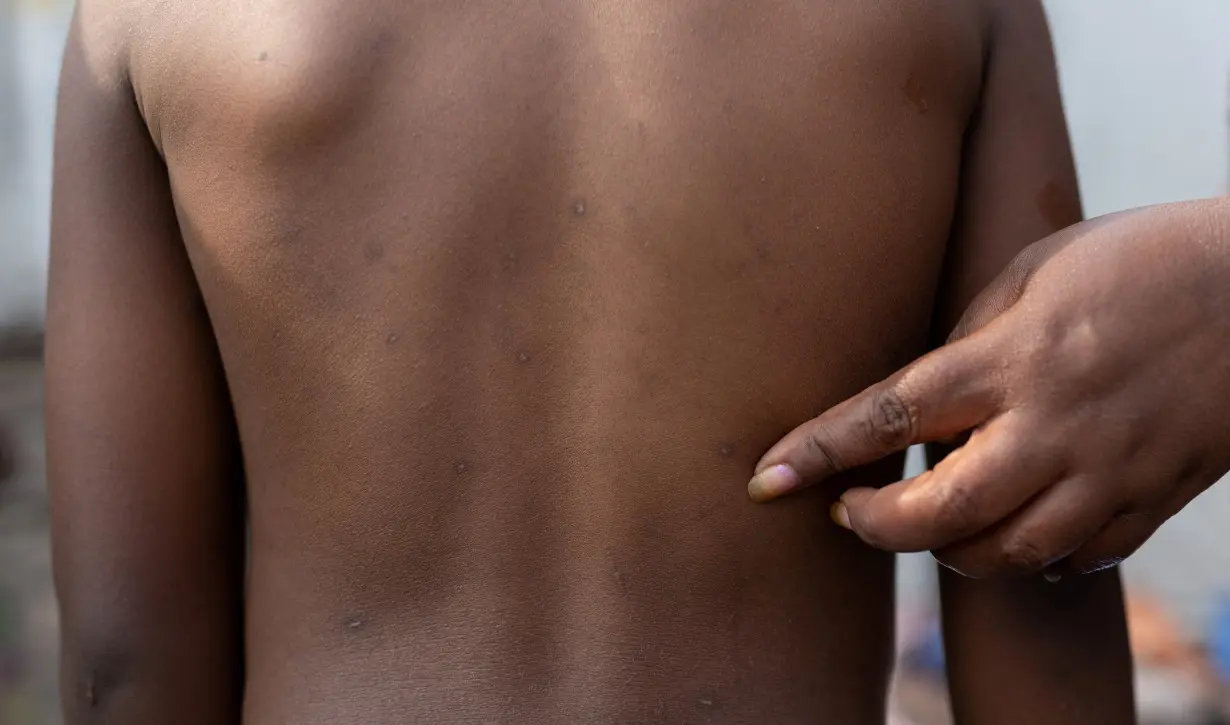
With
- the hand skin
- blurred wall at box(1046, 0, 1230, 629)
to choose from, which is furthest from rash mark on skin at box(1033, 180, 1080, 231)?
blurred wall at box(1046, 0, 1230, 629)

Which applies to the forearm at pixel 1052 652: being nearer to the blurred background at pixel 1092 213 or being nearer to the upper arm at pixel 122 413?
the upper arm at pixel 122 413

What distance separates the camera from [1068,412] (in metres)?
0.86

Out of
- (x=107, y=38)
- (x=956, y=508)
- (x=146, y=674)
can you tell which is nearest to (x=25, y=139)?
(x=107, y=38)

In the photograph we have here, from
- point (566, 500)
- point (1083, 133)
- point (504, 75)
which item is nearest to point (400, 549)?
point (566, 500)

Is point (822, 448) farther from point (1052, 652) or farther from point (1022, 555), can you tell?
point (1052, 652)

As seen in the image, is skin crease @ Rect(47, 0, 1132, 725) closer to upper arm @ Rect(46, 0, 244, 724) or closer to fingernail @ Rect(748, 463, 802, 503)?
fingernail @ Rect(748, 463, 802, 503)

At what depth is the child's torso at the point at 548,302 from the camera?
88 centimetres

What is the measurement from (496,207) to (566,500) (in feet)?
0.82

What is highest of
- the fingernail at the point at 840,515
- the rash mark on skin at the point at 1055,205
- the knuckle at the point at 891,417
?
the rash mark on skin at the point at 1055,205

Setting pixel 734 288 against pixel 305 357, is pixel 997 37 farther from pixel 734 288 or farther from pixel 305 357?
pixel 305 357

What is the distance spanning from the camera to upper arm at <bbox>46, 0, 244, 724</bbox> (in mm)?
1041

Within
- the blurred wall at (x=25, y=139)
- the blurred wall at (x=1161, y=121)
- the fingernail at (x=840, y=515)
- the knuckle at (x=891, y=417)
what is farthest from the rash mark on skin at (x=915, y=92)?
the blurred wall at (x=25, y=139)

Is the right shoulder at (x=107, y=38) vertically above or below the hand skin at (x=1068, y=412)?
above

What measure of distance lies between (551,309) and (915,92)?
364 mm
